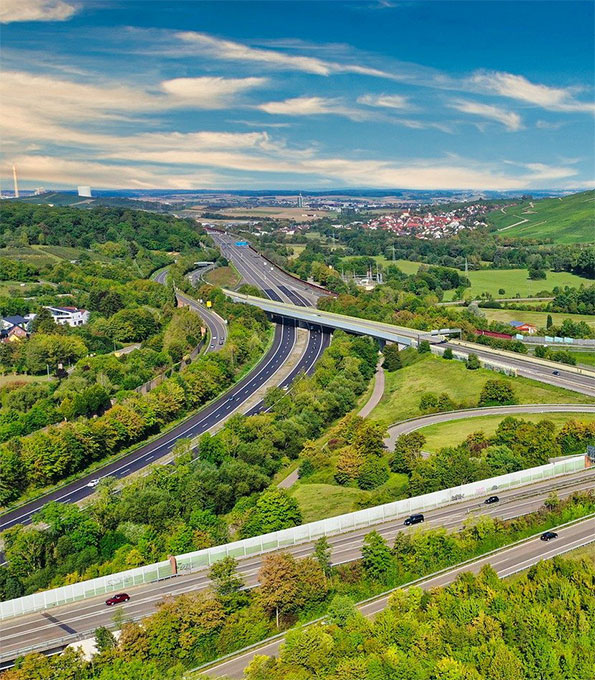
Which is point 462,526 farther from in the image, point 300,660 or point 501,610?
point 300,660

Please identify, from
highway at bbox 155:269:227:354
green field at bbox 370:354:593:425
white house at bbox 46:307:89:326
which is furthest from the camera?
white house at bbox 46:307:89:326

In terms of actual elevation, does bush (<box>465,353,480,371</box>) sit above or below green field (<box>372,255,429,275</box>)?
below

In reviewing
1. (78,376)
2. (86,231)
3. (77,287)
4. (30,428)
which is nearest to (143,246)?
(86,231)

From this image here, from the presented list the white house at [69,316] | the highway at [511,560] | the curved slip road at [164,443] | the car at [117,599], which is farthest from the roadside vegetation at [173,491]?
the white house at [69,316]

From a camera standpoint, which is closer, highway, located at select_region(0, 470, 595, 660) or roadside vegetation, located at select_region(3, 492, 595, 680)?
roadside vegetation, located at select_region(3, 492, 595, 680)

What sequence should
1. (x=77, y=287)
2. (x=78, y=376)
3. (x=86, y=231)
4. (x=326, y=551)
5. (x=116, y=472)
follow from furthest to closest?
(x=86, y=231) → (x=77, y=287) → (x=78, y=376) → (x=116, y=472) → (x=326, y=551)

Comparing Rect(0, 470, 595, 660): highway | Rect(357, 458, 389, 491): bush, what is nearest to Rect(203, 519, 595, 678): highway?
Rect(0, 470, 595, 660): highway

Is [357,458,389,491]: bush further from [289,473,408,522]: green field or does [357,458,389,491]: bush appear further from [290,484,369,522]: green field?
[290,484,369,522]: green field
